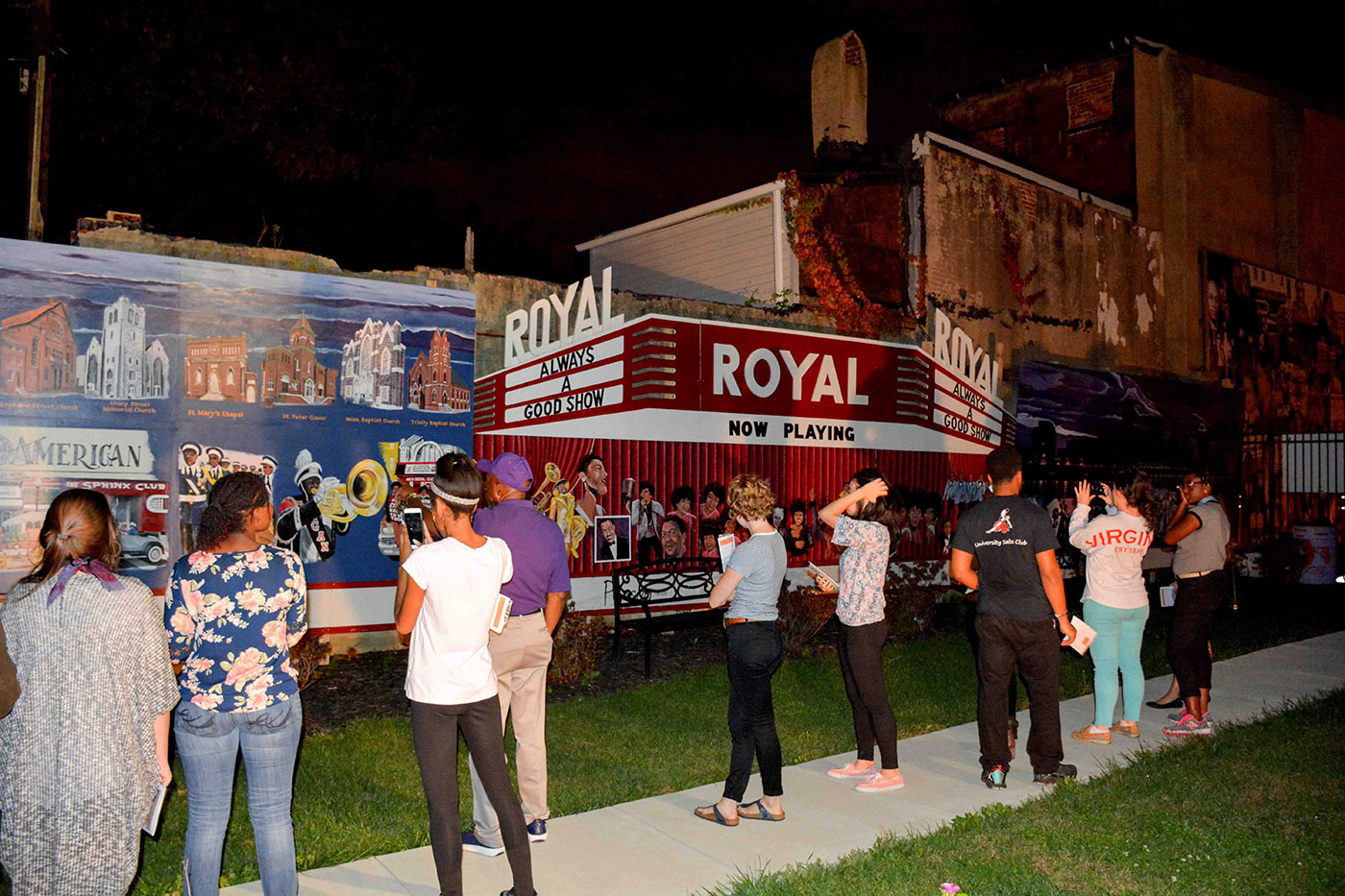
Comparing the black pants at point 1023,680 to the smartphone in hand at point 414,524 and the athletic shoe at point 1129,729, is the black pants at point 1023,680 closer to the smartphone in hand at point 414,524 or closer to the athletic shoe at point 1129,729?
the athletic shoe at point 1129,729

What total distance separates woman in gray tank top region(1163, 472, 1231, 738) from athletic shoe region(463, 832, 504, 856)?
564 cm

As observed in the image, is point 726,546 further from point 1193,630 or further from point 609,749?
point 1193,630

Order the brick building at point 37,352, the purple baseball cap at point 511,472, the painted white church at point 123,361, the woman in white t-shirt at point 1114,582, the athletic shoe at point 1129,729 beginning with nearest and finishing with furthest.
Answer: the purple baseball cap at point 511,472 < the woman in white t-shirt at point 1114,582 < the athletic shoe at point 1129,729 < the brick building at point 37,352 < the painted white church at point 123,361

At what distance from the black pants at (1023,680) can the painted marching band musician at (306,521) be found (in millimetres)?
7339

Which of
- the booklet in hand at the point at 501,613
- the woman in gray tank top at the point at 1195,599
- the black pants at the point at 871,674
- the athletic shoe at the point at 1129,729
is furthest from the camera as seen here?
the woman in gray tank top at the point at 1195,599

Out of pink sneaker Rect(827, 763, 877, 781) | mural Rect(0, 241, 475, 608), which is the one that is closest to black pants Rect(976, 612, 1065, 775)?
pink sneaker Rect(827, 763, 877, 781)

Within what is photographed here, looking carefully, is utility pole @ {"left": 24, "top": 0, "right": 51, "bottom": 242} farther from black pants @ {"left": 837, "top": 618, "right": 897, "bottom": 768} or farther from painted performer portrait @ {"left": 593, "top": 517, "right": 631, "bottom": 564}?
black pants @ {"left": 837, "top": 618, "right": 897, "bottom": 768}

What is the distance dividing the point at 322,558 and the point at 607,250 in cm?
1065

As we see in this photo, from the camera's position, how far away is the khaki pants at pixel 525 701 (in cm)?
523

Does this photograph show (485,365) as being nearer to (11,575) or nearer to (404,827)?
(11,575)

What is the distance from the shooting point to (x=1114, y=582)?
7.70 meters

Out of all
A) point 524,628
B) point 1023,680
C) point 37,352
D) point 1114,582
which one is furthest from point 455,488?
point 37,352

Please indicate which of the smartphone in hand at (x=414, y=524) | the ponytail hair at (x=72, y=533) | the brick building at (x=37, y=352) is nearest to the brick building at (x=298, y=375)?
the smartphone in hand at (x=414, y=524)

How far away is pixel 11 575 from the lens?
31.2 feet
